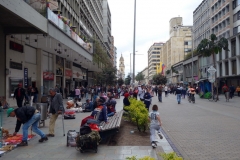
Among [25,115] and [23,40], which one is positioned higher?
[23,40]

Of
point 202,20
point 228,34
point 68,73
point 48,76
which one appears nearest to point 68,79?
point 68,73

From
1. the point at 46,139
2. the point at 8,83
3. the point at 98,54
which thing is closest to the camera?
the point at 46,139

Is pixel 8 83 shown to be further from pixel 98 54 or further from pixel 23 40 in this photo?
pixel 98 54

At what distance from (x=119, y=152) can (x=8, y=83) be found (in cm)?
1412

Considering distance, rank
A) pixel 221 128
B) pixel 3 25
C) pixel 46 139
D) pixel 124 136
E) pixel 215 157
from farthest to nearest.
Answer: pixel 3 25, pixel 221 128, pixel 124 136, pixel 46 139, pixel 215 157

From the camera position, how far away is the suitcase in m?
6.77

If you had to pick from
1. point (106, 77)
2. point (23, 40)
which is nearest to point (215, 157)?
point (23, 40)

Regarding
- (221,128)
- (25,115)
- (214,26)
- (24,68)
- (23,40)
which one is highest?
(214,26)

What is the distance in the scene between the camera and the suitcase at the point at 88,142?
677cm

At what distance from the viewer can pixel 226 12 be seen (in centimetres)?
5262

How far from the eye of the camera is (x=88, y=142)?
6824mm

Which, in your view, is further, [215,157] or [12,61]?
[12,61]

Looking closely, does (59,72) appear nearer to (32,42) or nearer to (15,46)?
(32,42)

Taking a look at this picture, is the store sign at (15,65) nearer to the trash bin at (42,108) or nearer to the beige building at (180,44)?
the trash bin at (42,108)
